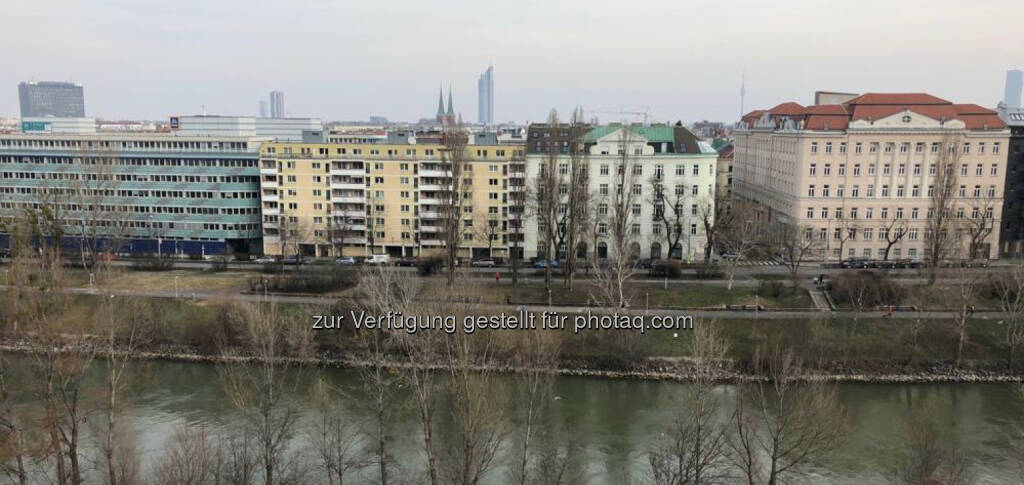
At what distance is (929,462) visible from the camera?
14609mm

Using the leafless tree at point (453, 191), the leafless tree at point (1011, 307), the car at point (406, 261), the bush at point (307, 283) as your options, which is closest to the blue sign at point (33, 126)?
the bush at point (307, 283)

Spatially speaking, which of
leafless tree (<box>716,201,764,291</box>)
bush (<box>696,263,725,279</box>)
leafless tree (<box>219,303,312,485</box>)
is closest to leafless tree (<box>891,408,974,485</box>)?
leafless tree (<box>219,303,312,485</box>)

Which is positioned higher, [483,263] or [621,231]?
[621,231]

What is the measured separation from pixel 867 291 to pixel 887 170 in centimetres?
1248

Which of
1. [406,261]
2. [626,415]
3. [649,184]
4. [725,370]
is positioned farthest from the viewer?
[649,184]

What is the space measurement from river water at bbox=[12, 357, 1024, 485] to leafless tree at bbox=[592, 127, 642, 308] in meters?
4.45

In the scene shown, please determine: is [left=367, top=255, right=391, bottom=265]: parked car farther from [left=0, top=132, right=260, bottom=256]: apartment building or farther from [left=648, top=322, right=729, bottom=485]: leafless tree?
[left=648, top=322, right=729, bottom=485]: leafless tree

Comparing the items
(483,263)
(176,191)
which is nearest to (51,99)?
(176,191)

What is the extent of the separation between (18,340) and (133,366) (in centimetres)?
565

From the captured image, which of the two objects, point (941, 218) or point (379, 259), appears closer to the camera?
point (941, 218)

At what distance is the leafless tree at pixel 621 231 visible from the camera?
1129 inches

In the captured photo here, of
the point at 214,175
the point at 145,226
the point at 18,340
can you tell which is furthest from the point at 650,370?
the point at 145,226

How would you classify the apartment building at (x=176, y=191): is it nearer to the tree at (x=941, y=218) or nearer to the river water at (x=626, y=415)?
the river water at (x=626, y=415)

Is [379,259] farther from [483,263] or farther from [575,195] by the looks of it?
[575,195]
